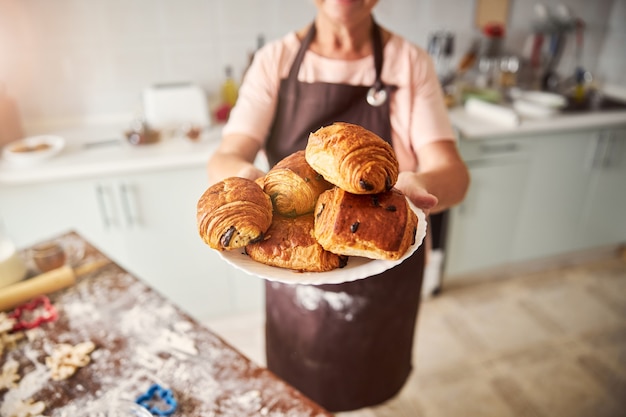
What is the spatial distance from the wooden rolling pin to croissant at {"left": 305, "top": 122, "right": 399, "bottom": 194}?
80cm

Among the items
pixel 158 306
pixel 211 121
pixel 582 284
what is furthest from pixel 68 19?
pixel 582 284

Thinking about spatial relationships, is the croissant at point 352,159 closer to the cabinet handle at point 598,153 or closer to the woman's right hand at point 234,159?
the woman's right hand at point 234,159

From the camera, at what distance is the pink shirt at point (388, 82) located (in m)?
1.14

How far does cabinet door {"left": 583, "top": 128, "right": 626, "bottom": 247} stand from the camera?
236 centimetres

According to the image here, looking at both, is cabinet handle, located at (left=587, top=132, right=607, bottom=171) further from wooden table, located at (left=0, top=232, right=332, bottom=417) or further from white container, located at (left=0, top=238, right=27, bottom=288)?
white container, located at (left=0, top=238, right=27, bottom=288)

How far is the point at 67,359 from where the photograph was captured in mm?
965

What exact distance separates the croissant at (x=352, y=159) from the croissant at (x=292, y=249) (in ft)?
0.30

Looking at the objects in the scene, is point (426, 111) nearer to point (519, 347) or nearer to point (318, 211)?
point (318, 211)

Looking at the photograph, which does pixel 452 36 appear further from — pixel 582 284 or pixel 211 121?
pixel 582 284

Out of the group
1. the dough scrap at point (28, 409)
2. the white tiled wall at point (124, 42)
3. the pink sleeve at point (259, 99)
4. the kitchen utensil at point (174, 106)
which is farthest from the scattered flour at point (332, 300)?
the white tiled wall at point (124, 42)

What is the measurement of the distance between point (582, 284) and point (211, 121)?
7.13 ft

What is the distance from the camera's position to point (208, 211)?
28.1 inches

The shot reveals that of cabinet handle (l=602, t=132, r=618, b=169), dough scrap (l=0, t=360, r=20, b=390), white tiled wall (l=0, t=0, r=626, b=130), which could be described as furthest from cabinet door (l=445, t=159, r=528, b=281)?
dough scrap (l=0, t=360, r=20, b=390)

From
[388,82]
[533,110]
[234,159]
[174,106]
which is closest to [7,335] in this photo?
[234,159]
